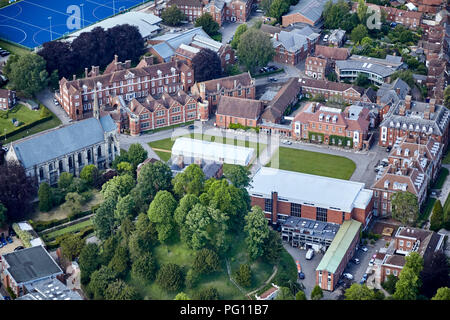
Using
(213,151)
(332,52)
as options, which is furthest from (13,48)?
(332,52)

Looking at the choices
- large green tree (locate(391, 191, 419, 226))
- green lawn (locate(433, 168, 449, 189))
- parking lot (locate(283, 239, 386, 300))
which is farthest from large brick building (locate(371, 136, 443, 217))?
parking lot (locate(283, 239, 386, 300))

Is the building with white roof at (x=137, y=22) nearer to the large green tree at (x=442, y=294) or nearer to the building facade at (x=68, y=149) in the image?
the building facade at (x=68, y=149)

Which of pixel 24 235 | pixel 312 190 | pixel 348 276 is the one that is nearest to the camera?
pixel 348 276

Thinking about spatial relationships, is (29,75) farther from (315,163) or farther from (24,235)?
(315,163)

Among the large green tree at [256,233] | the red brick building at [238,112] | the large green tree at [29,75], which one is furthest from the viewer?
the large green tree at [29,75]

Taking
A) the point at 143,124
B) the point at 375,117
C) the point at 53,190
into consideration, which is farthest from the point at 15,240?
the point at 375,117

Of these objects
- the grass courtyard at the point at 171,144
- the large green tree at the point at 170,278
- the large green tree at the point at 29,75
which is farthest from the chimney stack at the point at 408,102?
the large green tree at the point at 29,75
